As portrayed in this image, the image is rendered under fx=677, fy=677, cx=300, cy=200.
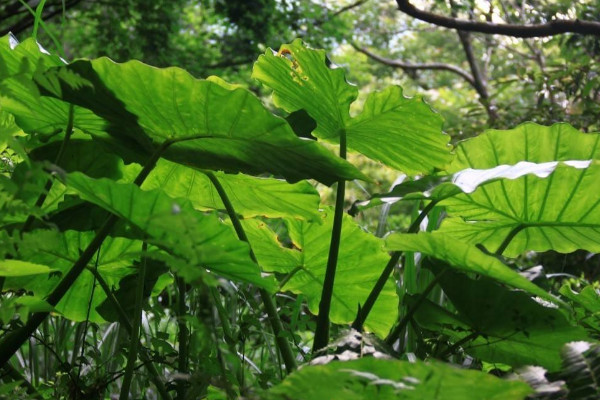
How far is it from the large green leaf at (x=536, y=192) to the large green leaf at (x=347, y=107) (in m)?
0.10

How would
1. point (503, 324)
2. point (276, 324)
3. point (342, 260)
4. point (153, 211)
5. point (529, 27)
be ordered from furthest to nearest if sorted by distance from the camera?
point (529, 27) < point (342, 260) < point (276, 324) < point (503, 324) < point (153, 211)

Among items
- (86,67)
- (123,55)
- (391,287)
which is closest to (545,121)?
(391,287)

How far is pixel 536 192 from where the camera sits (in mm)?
1176

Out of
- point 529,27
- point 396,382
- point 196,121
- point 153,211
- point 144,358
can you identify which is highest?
point 529,27

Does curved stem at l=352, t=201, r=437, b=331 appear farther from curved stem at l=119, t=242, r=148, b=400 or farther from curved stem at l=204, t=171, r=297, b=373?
curved stem at l=119, t=242, r=148, b=400

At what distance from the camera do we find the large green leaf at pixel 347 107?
114 centimetres

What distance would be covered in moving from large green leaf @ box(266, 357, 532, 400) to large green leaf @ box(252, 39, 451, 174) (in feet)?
1.92

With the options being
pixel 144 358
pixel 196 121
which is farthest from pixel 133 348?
pixel 196 121

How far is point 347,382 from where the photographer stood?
64cm

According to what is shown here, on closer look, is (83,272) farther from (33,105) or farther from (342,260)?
(342,260)

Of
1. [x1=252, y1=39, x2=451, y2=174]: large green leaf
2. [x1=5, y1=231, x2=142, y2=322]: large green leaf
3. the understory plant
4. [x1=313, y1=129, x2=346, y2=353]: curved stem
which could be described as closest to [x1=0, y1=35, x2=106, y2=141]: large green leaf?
the understory plant

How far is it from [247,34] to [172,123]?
557 centimetres

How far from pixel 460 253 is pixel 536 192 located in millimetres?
345

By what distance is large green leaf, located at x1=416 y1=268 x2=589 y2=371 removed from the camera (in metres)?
0.92
